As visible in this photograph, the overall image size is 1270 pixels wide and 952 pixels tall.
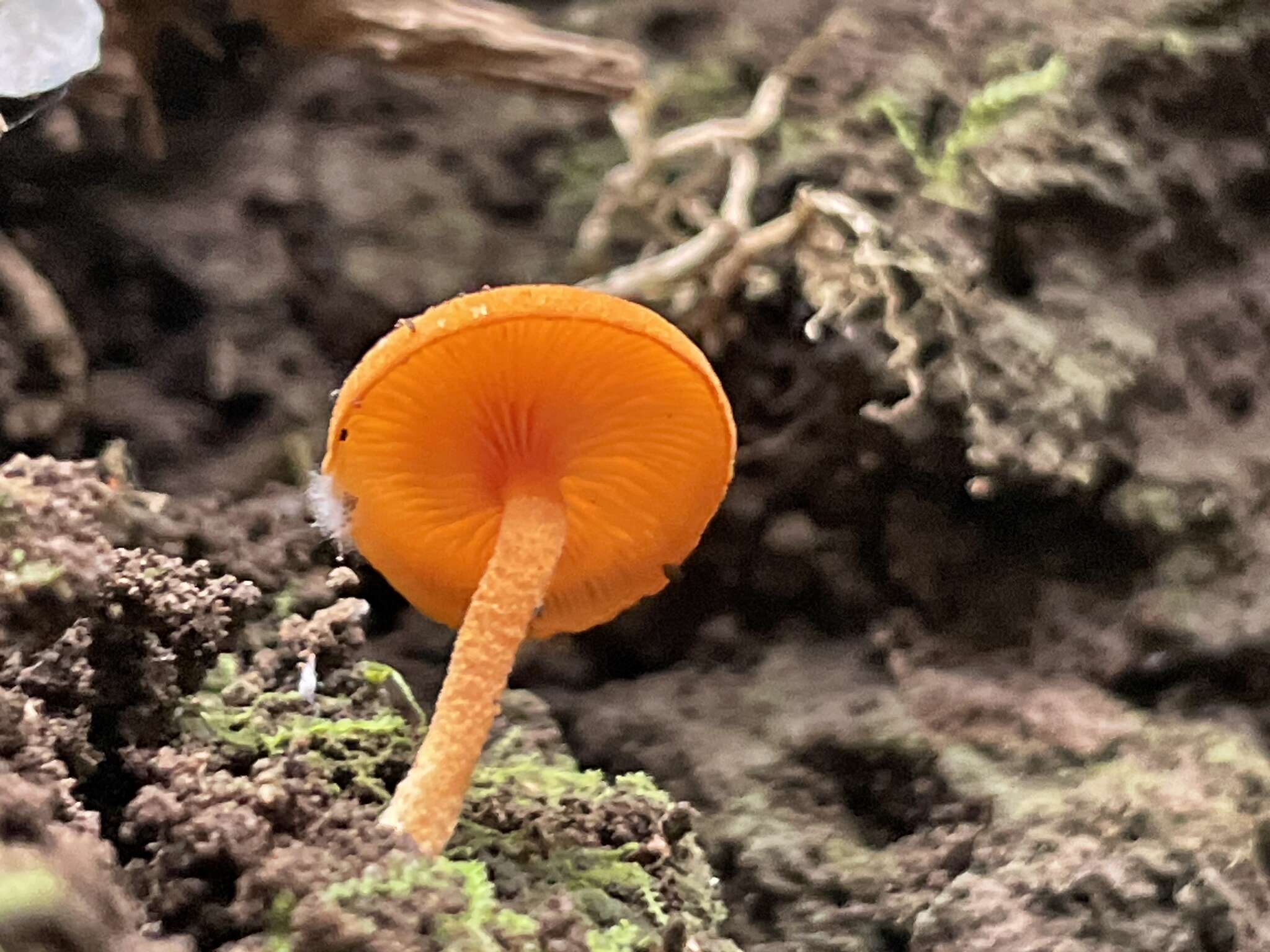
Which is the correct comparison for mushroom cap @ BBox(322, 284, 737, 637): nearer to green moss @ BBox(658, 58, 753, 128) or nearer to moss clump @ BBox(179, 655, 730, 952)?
moss clump @ BBox(179, 655, 730, 952)

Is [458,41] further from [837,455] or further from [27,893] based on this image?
[27,893]

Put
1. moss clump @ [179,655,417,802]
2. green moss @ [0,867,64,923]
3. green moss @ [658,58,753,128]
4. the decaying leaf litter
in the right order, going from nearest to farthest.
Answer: green moss @ [0,867,64,923] < moss clump @ [179,655,417,802] < the decaying leaf litter < green moss @ [658,58,753,128]

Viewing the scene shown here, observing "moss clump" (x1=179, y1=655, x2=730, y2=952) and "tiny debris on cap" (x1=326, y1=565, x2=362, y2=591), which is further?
"tiny debris on cap" (x1=326, y1=565, x2=362, y2=591)

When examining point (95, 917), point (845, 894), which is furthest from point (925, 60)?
point (95, 917)

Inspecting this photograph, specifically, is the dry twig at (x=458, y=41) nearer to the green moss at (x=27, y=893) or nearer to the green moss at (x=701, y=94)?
the green moss at (x=701, y=94)

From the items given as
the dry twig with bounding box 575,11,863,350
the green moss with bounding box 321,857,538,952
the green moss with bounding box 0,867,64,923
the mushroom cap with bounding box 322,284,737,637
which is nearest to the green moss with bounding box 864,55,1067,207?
the dry twig with bounding box 575,11,863,350

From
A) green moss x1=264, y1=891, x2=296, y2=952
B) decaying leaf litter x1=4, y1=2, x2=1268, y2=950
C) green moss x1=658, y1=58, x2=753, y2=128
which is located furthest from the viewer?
green moss x1=658, y1=58, x2=753, y2=128

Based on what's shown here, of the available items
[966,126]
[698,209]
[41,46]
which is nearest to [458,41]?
[698,209]
